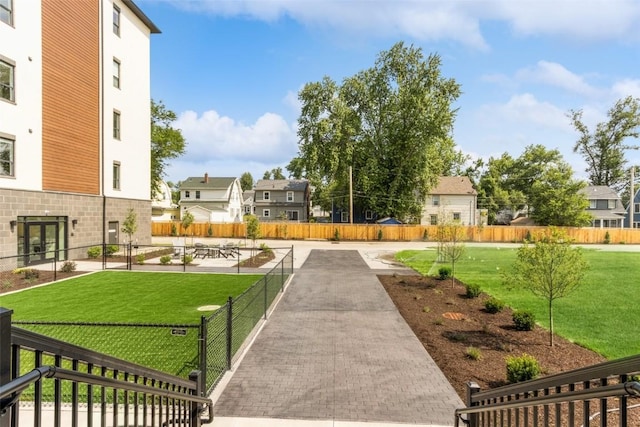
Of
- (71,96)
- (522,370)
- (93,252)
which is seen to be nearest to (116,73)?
(71,96)

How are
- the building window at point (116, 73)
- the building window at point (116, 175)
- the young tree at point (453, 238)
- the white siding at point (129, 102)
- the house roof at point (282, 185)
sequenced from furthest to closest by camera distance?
the house roof at point (282, 185)
the building window at point (116, 175)
the building window at point (116, 73)
the white siding at point (129, 102)
the young tree at point (453, 238)

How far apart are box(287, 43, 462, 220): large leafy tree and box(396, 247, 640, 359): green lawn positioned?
2182cm

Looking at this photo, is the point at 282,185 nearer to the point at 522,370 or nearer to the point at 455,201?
the point at 455,201

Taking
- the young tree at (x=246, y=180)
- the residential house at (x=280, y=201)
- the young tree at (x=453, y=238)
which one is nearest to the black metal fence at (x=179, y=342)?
the young tree at (x=453, y=238)

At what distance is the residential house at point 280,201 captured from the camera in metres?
55.6

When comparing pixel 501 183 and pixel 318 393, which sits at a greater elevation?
pixel 501 183

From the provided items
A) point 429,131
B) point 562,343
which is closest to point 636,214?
point 429,131

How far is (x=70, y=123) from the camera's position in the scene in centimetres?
1973

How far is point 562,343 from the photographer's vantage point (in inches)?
326

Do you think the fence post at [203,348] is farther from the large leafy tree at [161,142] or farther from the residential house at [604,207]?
the residential house at [604,207]

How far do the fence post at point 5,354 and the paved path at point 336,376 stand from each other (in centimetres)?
406

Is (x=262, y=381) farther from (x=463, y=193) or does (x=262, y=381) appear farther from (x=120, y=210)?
(x=463, y=193)

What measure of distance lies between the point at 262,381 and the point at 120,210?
22250 mm

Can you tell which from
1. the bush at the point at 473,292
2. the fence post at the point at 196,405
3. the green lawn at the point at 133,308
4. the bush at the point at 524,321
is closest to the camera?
the fence post at the point at 196,405
